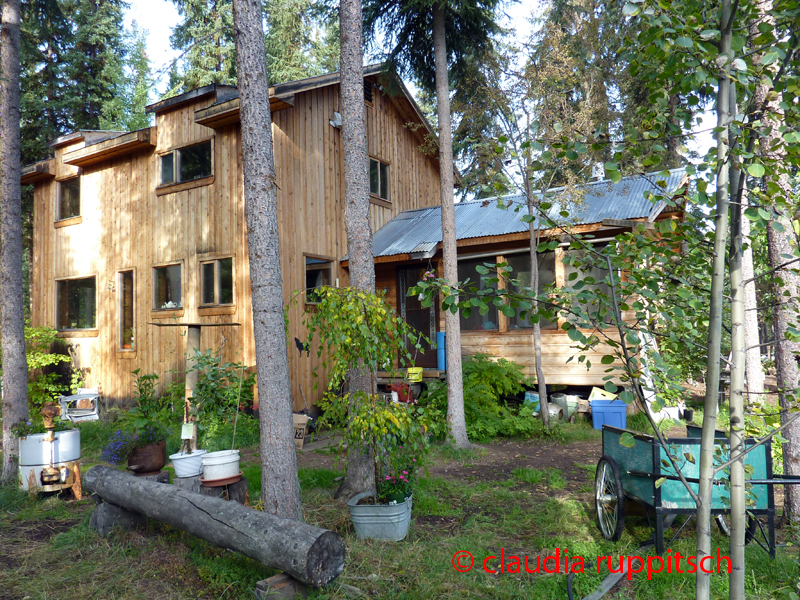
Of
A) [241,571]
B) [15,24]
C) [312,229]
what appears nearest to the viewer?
[241,571]

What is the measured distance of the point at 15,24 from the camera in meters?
7.34

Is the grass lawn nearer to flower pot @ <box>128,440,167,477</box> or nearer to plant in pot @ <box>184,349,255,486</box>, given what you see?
flower pot @ <box>128,440,167,477</box>

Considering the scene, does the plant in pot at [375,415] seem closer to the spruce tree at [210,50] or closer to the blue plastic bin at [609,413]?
the blue plastic bin at [609,413]

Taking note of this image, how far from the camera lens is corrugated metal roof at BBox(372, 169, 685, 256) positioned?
9.42 m

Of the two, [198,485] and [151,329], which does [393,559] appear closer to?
[198,485]

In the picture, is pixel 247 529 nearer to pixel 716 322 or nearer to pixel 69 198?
pixel 716 322

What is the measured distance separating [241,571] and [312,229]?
7.80m

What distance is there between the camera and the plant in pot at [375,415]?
454 centimetres

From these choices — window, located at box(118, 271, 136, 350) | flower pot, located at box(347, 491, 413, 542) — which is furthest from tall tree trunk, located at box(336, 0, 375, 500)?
window, located at box(118, 271, 136, 350)

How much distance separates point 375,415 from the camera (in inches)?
178

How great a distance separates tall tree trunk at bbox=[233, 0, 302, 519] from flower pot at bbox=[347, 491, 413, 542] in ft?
1.83

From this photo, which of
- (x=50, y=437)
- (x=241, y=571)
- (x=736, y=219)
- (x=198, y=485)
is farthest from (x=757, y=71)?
(x=50, y=437)

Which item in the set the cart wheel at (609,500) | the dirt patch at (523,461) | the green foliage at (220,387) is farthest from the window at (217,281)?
the cart wheel at (609,500)

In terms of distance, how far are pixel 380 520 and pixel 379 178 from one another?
9.91 metres
